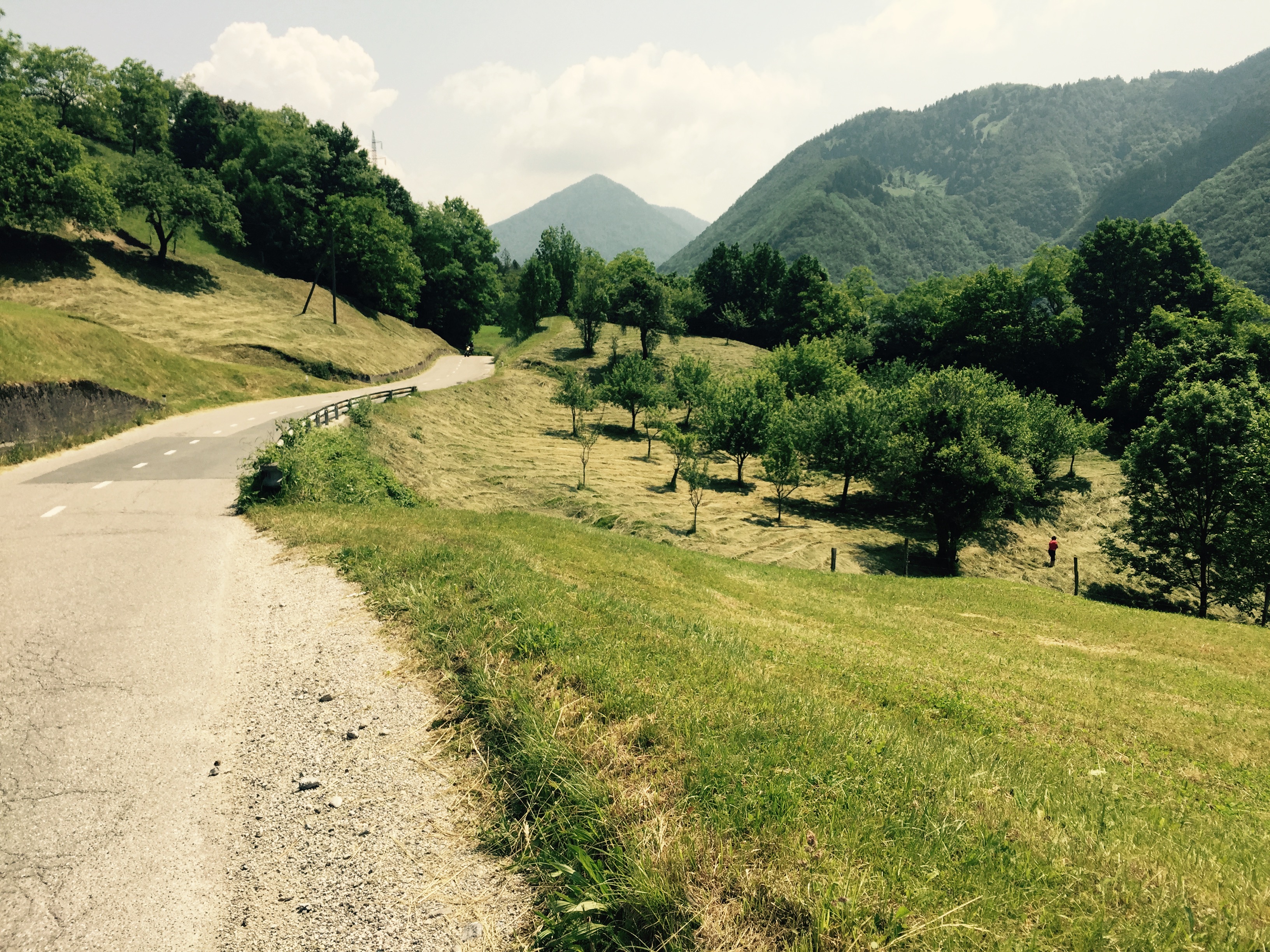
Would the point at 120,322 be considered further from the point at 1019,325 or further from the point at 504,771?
the point at 1019,325

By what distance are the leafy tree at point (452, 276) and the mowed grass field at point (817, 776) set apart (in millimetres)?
88434

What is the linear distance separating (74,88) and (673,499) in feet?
325

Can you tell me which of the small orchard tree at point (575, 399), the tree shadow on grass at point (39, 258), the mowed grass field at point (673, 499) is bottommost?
the mowed grass field at point (673, 499)

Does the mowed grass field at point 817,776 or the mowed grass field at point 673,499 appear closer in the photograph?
the mowed grass field at point 817,776

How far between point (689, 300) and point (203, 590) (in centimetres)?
8895

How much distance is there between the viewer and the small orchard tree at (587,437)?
41.0 m

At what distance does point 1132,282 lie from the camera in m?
68.6

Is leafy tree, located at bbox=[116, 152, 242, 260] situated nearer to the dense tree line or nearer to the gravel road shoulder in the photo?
the dense tree line

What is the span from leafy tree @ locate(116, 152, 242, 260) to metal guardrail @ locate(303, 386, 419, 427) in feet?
111

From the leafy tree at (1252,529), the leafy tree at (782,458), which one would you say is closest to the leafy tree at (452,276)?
the leafy tree at (782,458)

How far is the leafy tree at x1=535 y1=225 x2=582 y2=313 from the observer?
104625mm

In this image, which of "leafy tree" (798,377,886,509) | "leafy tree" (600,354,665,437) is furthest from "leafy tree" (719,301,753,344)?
"leafy tree" (798,377,886,509)

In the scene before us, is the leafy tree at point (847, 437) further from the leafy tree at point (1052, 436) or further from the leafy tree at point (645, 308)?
the leafy tree at point (645, 308)

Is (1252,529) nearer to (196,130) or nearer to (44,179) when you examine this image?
(44,179)
